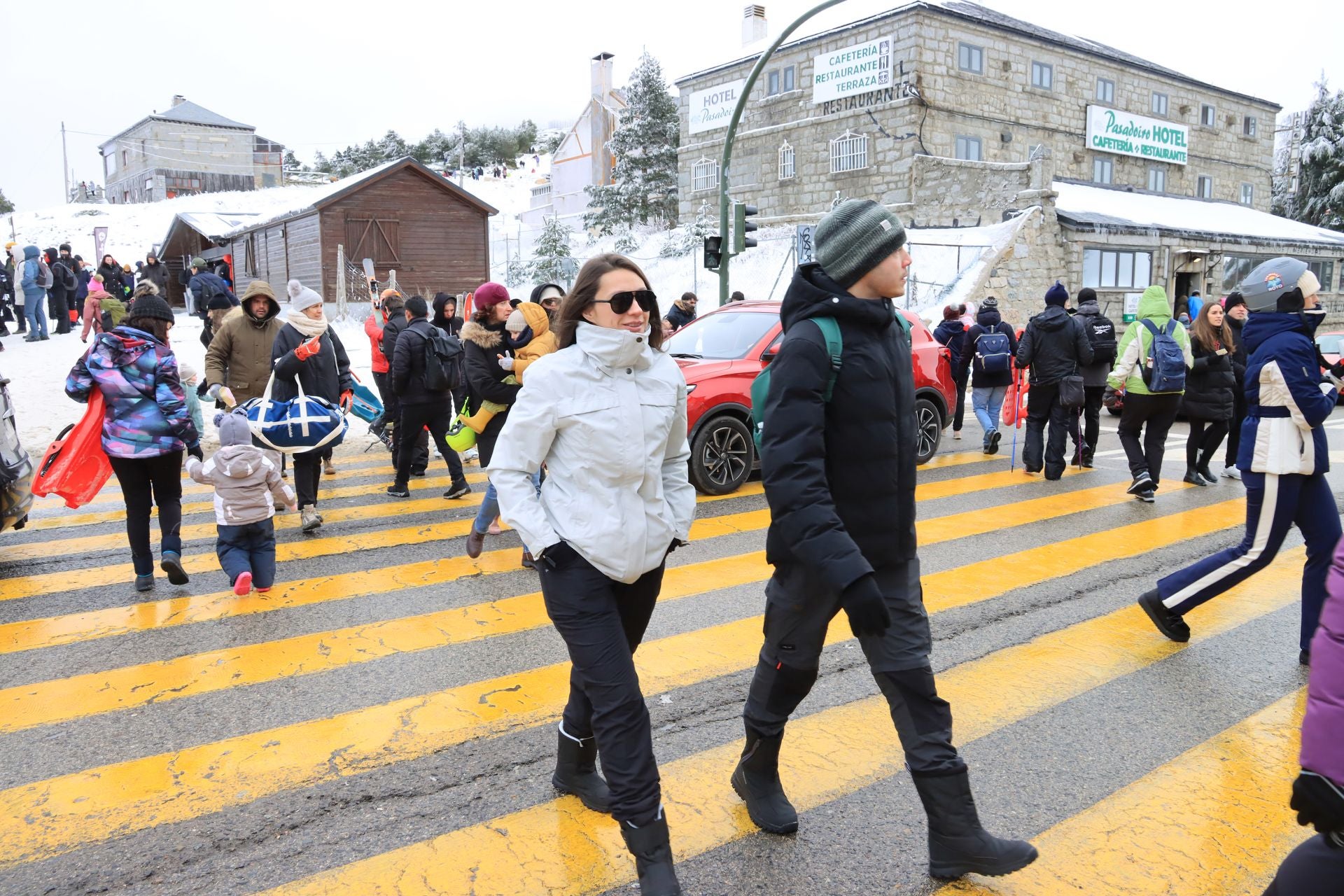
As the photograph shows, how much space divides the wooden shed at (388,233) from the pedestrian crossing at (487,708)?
23.7m

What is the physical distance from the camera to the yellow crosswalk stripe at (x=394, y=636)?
446 centimetres

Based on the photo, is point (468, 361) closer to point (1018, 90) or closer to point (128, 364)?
point (128, 364)

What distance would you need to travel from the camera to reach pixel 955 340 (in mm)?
13016

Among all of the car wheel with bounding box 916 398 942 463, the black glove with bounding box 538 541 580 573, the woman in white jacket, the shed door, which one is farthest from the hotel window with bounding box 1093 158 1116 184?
the black glove with bounding box 538 541 580 573

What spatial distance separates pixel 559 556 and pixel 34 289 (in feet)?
74.4

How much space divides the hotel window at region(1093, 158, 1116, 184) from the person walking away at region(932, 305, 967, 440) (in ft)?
93.9

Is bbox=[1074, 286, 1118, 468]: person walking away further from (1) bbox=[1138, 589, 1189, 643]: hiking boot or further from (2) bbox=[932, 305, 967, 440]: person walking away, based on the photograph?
(1) bbox=[1138, 589, 1189, 643]: hiking boot

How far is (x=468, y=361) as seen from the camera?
6.74m

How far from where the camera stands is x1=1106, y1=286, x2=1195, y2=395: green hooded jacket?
8734 millimetres

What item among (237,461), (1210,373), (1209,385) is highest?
(1210,373)

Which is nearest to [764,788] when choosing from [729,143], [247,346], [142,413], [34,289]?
[142,413]

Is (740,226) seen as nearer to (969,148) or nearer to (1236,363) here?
(1236,363)

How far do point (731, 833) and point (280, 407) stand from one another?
557 centimetres

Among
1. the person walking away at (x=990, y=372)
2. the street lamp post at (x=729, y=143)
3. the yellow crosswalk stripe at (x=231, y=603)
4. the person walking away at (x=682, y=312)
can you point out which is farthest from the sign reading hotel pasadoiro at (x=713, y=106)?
the yellow crosswalk stripe at (x=231, y=603)
